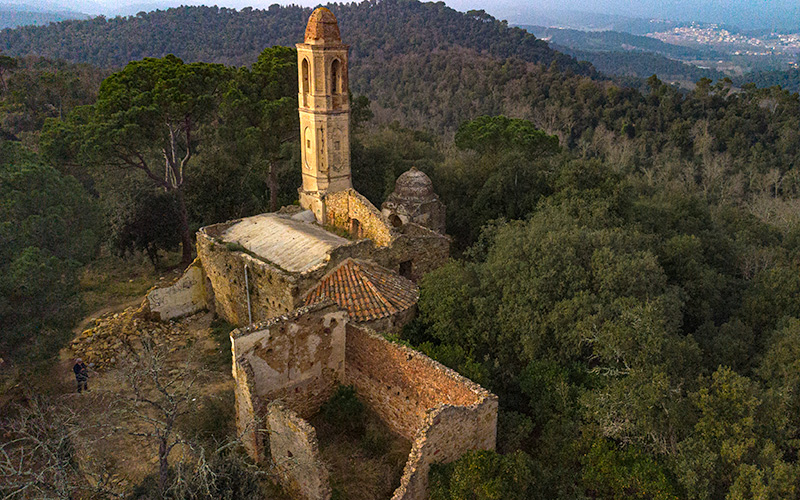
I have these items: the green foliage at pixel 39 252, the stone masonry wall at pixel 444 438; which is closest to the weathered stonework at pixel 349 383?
the stone masonry wall at pixel 444 438

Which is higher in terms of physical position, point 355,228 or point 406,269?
point 355,228

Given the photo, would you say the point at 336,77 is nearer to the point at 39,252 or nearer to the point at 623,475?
the point at 39,252

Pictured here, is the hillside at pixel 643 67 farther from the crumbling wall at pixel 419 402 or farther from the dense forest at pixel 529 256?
the crumbling wall at pixel 419 402

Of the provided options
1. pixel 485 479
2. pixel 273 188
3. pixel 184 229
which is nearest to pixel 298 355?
pixel 485 479

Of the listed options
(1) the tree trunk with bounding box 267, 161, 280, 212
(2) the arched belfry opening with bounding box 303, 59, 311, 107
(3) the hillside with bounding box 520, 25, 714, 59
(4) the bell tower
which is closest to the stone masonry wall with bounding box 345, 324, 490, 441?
(4) the bell tower

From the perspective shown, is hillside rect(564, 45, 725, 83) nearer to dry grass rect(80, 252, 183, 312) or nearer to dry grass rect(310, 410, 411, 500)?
dry grass rect(80, 252, 183, 312)

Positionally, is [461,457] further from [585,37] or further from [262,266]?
[585,37]

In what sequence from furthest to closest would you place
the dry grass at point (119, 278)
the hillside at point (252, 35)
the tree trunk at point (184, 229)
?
the hillside at point (252, 35), the tree trunk at point (184, 229), the dry grass at point (119, 278)
